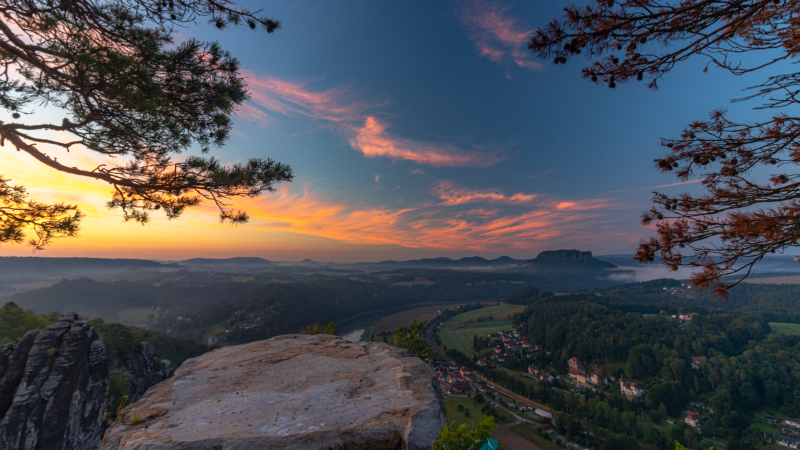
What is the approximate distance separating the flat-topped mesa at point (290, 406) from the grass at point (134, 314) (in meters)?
106

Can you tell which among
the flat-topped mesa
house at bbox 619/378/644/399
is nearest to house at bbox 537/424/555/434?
house at bbox 619/378/644/399

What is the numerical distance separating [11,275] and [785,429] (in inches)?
10292

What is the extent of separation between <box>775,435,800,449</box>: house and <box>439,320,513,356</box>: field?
4930 centimetres

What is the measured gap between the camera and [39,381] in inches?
469

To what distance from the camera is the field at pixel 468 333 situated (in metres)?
75.2

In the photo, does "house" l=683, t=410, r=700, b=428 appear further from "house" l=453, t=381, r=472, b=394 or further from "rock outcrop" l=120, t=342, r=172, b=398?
"rock outcrop" l=120, t=342, r=172, b=398

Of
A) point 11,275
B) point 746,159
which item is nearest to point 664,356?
point 746,159

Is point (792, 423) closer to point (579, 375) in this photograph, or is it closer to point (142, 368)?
point (579, 375)

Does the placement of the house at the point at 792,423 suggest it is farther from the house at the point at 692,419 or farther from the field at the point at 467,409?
the field at the point at 467,409

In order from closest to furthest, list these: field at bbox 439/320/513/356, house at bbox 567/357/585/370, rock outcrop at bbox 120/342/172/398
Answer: rock outcrop at bbox 120/342/172/398
house at bbox 567/357/585/370
field at bbox 439/320/513/356

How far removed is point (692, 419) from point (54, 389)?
255ft

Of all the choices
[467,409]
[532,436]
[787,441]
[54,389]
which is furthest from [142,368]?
[787,441]

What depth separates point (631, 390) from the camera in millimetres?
53156

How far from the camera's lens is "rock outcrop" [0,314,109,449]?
1110 centimetres
